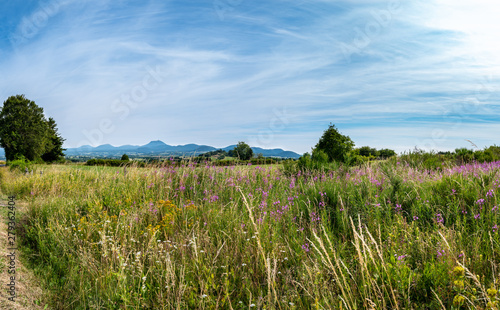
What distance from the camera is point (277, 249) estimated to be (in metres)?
3.84

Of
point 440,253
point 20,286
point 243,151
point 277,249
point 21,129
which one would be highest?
point 21,129

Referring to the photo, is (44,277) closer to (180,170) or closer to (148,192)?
(148,192)

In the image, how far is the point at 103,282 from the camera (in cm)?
363

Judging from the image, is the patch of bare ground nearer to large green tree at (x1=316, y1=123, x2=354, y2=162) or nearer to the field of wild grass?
the field of wild grass

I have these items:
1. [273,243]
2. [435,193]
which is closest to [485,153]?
[435,193]

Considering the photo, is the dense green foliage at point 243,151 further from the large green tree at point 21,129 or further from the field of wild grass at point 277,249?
the large green tree at point 21,129

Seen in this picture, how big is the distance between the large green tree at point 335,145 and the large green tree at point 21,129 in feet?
134

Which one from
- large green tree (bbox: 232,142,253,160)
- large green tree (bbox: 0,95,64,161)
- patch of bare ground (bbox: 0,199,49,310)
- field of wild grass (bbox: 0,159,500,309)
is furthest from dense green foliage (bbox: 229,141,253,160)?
large green tree (bbox: 0,95,64,161)

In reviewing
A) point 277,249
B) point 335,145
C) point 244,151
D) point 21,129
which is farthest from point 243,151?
point 21,129

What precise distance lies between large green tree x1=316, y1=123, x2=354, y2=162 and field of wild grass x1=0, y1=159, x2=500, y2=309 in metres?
5.50

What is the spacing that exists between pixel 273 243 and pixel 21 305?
3.05 m

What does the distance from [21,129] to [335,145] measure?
43.8m

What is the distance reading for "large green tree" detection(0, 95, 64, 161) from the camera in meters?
39.7

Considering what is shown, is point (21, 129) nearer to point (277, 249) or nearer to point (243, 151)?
point (243, 151)
